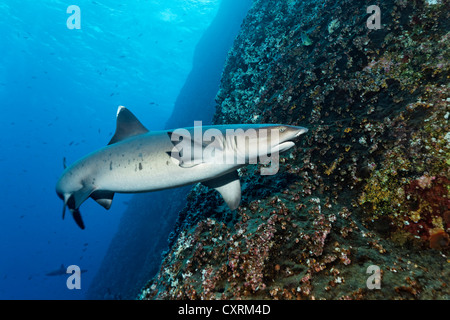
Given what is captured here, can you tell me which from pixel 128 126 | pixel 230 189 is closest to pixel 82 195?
pixel 128 126

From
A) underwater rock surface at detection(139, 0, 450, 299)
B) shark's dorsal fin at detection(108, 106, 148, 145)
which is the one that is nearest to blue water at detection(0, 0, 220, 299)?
shark's dorsal fin at detection(108, 106, 148, 145)

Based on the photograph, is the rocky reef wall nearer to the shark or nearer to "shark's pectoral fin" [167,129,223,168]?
the shark

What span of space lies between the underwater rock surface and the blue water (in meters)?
41.9

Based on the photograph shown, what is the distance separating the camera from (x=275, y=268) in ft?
9.55

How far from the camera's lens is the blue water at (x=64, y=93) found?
42781 millimetres

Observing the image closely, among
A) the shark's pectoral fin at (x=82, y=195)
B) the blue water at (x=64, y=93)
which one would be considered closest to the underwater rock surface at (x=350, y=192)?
the shark's pectoral fin at (x=82, y=195)

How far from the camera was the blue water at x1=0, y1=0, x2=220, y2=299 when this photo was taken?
4278 cm

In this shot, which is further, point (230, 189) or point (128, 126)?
point (128, 126)

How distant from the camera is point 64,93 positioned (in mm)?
67500

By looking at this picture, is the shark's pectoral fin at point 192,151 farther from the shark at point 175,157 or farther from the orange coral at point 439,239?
the orange coral at point 439,239

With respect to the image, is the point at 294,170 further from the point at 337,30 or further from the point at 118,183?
the point at 337,30

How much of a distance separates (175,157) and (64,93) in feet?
273

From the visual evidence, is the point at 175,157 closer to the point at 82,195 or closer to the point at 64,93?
the point at 82,195

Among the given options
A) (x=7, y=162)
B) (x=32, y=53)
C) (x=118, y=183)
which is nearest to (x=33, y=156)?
(x=7, y=162)
